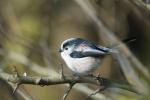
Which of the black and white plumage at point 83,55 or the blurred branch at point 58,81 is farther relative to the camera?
the black and white plumage at point 83,55

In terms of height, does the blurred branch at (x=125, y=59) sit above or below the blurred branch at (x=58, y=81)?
above

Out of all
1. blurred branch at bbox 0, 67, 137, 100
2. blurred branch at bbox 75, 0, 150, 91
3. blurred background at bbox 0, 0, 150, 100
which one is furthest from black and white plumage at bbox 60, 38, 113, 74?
blurred background at bbox 0, 0, 150, 100

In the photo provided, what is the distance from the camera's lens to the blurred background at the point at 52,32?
17.0 ft

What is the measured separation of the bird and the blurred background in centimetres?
110

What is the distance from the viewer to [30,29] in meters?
5.68

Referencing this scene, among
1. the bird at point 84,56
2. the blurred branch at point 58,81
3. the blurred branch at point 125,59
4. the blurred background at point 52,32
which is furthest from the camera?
the blurred background at point 52,32

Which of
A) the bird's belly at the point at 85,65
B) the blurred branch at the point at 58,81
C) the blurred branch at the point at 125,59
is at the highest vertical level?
the blurred branch at the point at 125,59

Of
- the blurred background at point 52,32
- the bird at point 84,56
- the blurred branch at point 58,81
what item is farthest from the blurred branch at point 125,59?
the blurred branch at point 58,81

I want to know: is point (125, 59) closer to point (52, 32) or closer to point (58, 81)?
point (58, 81)

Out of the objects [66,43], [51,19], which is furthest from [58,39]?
[66,43]

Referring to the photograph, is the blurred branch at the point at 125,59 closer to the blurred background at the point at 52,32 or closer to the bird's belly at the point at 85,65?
the blurred background at the point at 52,32

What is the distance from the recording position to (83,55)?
3637 millimetres

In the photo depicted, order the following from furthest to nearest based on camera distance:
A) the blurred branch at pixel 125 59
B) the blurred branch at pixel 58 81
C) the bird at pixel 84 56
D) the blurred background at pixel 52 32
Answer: the blurred background at pixel 52 32 < the blurred branch at pixel 125 59 < the bird at pixel 84 56 < the blurred branch at pixel 58 81

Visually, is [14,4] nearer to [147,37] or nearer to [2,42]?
[2,42]
